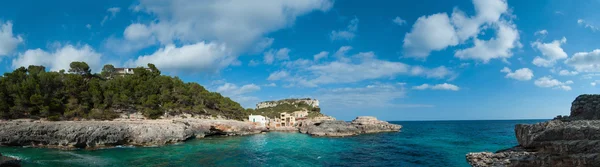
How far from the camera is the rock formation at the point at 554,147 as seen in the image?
8.91 meters

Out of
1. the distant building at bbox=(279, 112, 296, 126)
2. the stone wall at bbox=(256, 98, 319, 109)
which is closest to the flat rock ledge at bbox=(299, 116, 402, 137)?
the distant building at bbox=(279, 112, 296, 126)

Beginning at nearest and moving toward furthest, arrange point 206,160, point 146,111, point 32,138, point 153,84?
point 206,160 < point 32,138 < point 146,111 < point 153,84

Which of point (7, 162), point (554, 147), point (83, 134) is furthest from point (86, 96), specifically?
point (554, 147)

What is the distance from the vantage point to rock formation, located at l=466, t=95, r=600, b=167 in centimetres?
891

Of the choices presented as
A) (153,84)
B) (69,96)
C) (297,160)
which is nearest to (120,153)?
(297,160)

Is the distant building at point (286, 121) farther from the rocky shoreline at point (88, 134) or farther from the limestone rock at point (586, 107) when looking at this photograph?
the limestone rock at point (586, 107)

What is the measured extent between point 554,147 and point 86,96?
5506cm

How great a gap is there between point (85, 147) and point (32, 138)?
4940mm

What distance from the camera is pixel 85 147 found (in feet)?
100

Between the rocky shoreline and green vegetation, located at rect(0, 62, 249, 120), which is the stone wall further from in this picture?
the rocky shoreline

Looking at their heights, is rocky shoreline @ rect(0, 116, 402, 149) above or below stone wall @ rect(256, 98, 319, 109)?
below

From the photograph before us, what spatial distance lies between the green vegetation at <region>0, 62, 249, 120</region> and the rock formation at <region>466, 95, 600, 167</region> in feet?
162

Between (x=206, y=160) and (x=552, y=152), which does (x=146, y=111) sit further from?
(x=552, y=152)

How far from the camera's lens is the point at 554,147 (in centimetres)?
964
